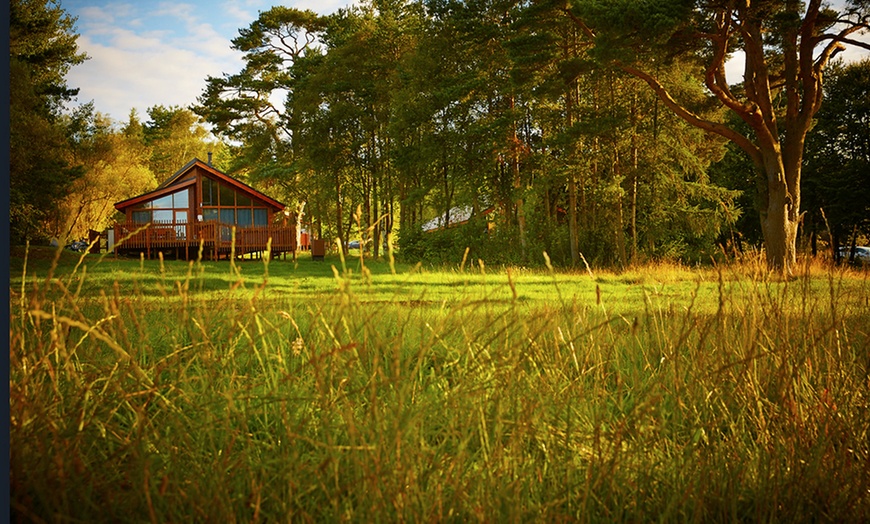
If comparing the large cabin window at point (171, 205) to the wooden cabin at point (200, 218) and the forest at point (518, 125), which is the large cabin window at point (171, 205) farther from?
the forest at point (518, 125)

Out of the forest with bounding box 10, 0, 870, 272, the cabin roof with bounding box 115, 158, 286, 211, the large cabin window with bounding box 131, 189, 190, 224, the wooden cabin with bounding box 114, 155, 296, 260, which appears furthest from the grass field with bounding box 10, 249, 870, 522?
the large cabin window with bounding box 131, 189, 190, 224

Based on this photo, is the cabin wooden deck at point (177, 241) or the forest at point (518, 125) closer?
the forest at point (518, 125)

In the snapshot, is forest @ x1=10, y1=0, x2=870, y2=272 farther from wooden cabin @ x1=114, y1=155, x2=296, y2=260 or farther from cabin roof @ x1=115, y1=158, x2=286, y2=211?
wooden cabin @ x1=114, y1=155, x2=296, y2=260

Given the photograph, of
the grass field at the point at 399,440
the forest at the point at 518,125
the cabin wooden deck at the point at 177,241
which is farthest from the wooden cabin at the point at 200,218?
the grass field at the point at 399,440

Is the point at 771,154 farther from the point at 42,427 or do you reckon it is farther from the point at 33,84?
the point at 42,427

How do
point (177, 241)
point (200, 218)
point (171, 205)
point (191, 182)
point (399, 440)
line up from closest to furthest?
point (399, 440)
point (177, 241)
point (191, 182)
point (171, 205)
point (200, 218)

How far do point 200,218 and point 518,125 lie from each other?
25.4 feet

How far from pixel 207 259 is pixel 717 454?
10083 mm

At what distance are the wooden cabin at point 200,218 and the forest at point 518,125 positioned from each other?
163cm

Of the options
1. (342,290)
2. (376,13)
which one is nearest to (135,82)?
(342,290)

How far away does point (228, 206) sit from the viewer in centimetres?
1789

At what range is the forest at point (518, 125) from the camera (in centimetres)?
443

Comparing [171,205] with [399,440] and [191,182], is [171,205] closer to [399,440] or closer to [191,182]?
[191,182]

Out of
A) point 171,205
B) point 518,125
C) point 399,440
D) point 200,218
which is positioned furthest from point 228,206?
point 399,440
